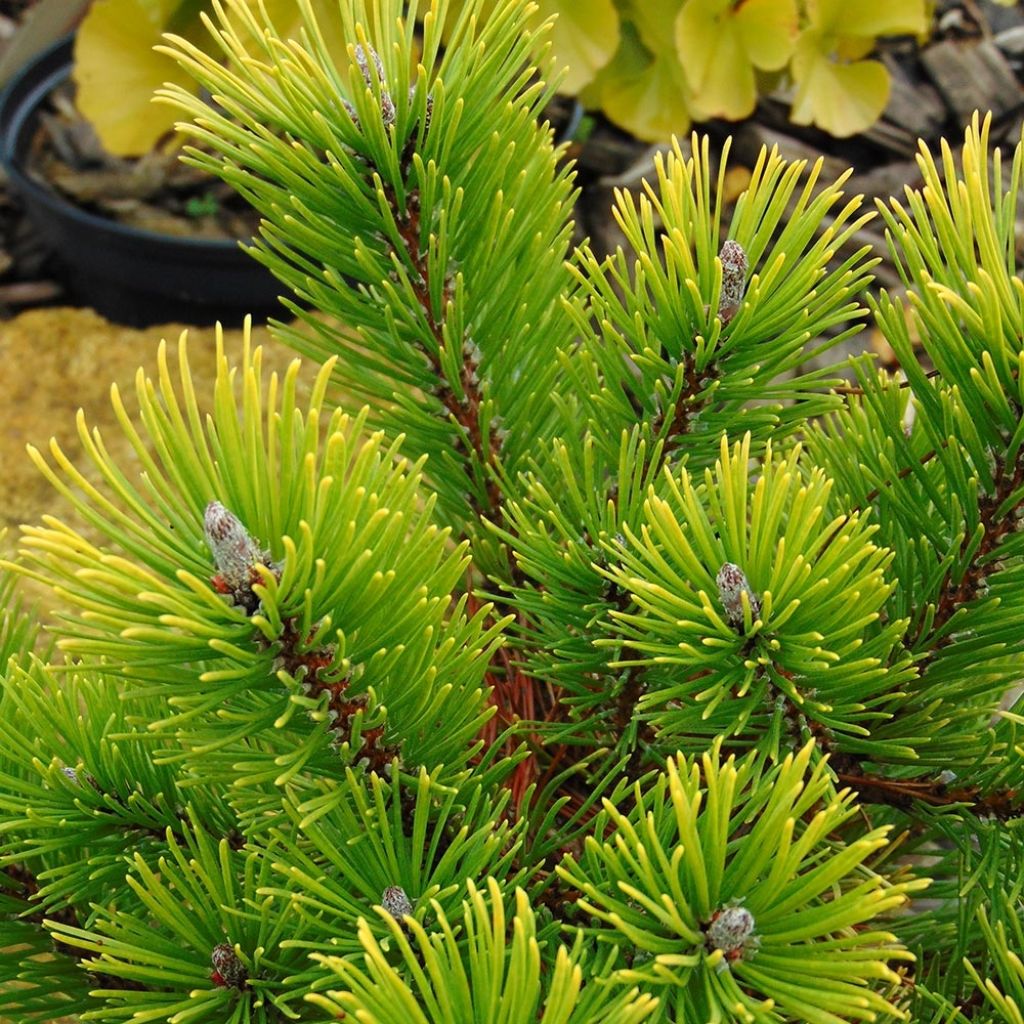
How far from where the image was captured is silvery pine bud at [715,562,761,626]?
39 centimetres

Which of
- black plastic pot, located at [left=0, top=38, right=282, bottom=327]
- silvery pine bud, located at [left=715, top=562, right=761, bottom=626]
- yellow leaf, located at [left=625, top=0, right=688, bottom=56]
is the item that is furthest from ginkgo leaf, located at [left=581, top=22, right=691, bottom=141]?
silvery pine bud, located at [left=715, top=562, right=761, bottom=626]

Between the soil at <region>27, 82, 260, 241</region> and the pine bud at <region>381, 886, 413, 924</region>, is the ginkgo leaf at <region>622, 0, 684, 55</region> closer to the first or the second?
the soil at <region>27, 82, 260, 241</region>

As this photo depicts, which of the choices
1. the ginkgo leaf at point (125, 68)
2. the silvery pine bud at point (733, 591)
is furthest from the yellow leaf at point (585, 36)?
the silvery pine bud at point (733, 591)

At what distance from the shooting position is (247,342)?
13.2 inches

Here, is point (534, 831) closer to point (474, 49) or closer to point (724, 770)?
point (724, 770)

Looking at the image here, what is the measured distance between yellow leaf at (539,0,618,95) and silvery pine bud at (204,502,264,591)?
1305mm

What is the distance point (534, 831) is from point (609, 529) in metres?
0.16

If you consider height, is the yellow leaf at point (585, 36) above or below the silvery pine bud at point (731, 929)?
above

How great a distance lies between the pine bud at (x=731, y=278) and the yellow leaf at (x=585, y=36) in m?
1.14

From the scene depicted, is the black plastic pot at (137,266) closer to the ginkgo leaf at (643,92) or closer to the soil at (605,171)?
the soil at (605,171)

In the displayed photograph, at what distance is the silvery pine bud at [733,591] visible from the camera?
15.3 inches

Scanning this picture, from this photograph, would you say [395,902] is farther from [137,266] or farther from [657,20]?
[657,20]

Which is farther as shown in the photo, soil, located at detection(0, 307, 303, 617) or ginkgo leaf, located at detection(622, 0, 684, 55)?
ginkgo leaf, located at detection(622, 0, 684, 55)

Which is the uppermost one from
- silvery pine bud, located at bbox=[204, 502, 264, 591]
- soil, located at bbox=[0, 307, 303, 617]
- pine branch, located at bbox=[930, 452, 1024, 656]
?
silvery pine bud, located at bbox=[204, 502, 264, 591]
